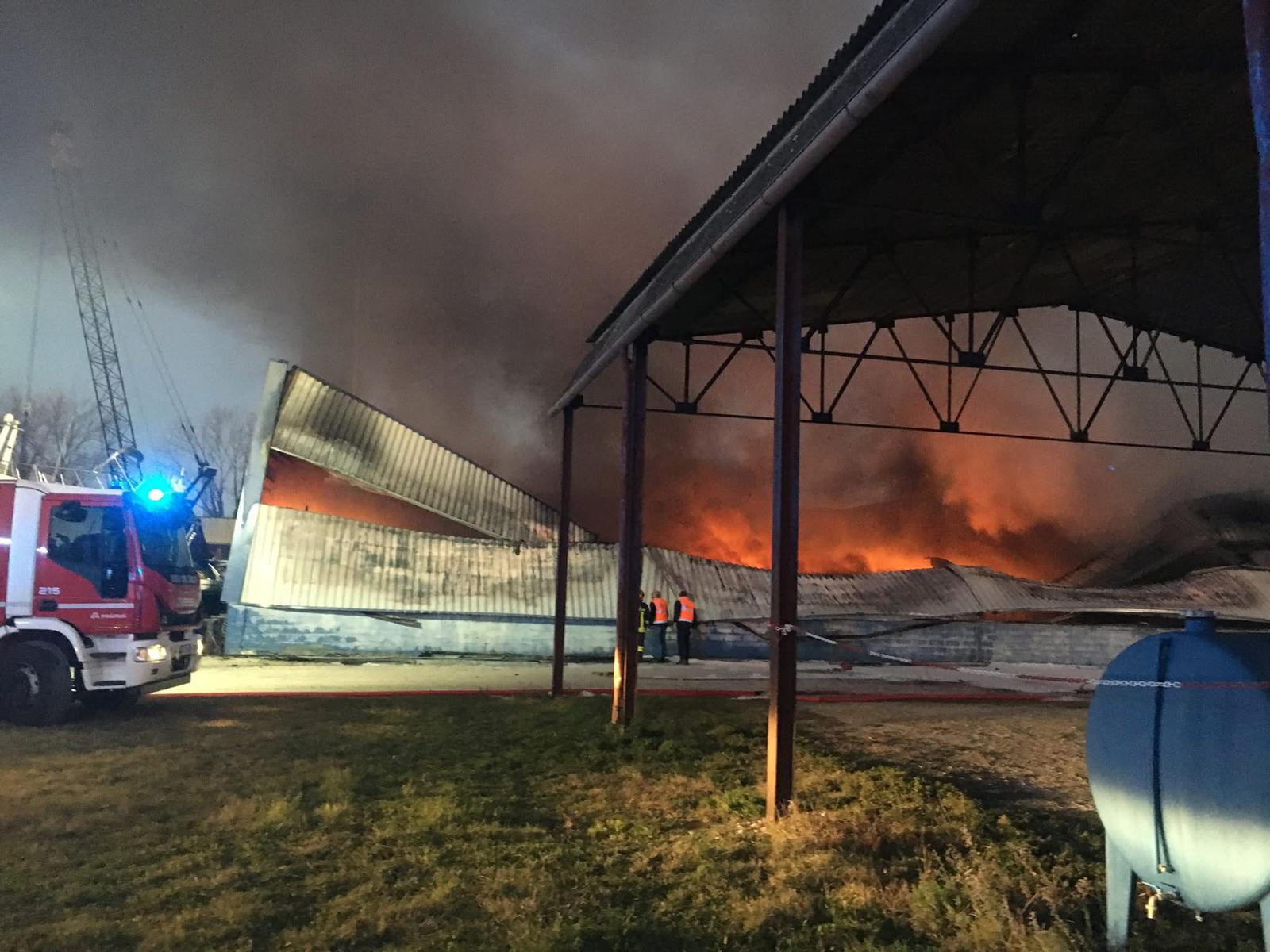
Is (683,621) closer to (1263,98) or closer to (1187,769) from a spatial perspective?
(1187,769)

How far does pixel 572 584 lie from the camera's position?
19.6 metres

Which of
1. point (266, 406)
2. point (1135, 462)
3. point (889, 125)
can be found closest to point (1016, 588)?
point (1135, 462)

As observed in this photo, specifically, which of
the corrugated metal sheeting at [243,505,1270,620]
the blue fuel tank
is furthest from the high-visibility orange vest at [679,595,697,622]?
the blue fuel tank

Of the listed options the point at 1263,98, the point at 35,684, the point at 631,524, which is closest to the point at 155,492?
the point at 35,684

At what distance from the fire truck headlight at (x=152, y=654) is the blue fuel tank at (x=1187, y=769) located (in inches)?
374

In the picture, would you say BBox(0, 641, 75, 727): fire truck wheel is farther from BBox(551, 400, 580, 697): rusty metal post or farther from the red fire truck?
BBox(551, 400, 580, 697): rusty metal post

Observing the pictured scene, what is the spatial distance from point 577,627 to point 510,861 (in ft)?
45.7

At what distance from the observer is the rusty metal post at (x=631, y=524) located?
9.20 meters

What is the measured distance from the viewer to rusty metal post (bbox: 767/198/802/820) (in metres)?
5.83

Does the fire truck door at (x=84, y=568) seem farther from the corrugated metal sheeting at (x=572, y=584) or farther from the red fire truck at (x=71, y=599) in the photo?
the corrugated metal sheeting at (x=572, y=584)

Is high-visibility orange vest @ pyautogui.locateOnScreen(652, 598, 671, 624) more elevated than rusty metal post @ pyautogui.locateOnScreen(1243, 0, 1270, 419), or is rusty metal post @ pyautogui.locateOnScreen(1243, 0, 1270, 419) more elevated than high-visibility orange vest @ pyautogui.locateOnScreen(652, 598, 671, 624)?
rusty metal post @ pyautogui.locateOnScreen(1243, 0, 1270, 419)

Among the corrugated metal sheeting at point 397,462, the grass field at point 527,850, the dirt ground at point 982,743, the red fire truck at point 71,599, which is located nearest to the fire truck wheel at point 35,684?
the red fire truck at point 71,599

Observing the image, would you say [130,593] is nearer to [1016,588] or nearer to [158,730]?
[158,730]

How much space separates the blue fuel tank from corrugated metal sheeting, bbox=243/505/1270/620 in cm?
1596
